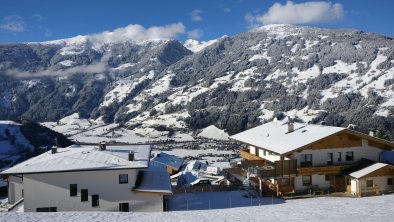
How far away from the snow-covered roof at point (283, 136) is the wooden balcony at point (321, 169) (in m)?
2.59

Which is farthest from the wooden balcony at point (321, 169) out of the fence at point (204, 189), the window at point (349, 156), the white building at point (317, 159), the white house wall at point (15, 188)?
the white house wall at point (15, 188)

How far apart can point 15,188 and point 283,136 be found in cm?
3238

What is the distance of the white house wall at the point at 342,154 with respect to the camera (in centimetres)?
4919

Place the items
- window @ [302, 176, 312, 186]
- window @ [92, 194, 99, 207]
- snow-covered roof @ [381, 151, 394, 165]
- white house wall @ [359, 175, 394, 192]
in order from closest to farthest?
window @ [92, 194, 99, 207], white house wall @ [359, 175, 394, 192], window @ [302, 176, 312, 186], snow-covered roof @ [381, 151, 394, 165]

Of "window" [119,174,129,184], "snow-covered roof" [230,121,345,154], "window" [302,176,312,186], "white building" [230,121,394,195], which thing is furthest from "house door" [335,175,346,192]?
"window" [119,174,129,184]

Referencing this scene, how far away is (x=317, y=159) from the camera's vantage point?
162 ft

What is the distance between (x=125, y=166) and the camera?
1686 inches

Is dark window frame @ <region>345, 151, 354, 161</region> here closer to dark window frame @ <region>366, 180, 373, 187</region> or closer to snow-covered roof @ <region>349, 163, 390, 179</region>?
snow-covered roof @ <region>349, 163, 390, 179</region>

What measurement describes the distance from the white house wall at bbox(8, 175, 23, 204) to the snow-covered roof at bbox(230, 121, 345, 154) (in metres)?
28.4

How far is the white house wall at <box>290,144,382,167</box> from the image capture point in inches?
1937

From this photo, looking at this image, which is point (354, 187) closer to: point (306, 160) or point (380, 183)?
point (380, 183)

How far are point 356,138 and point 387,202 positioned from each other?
1262cm

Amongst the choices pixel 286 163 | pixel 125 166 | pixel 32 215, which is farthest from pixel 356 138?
pixel 32 215

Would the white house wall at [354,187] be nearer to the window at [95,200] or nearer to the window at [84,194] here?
the window at [95,200]
